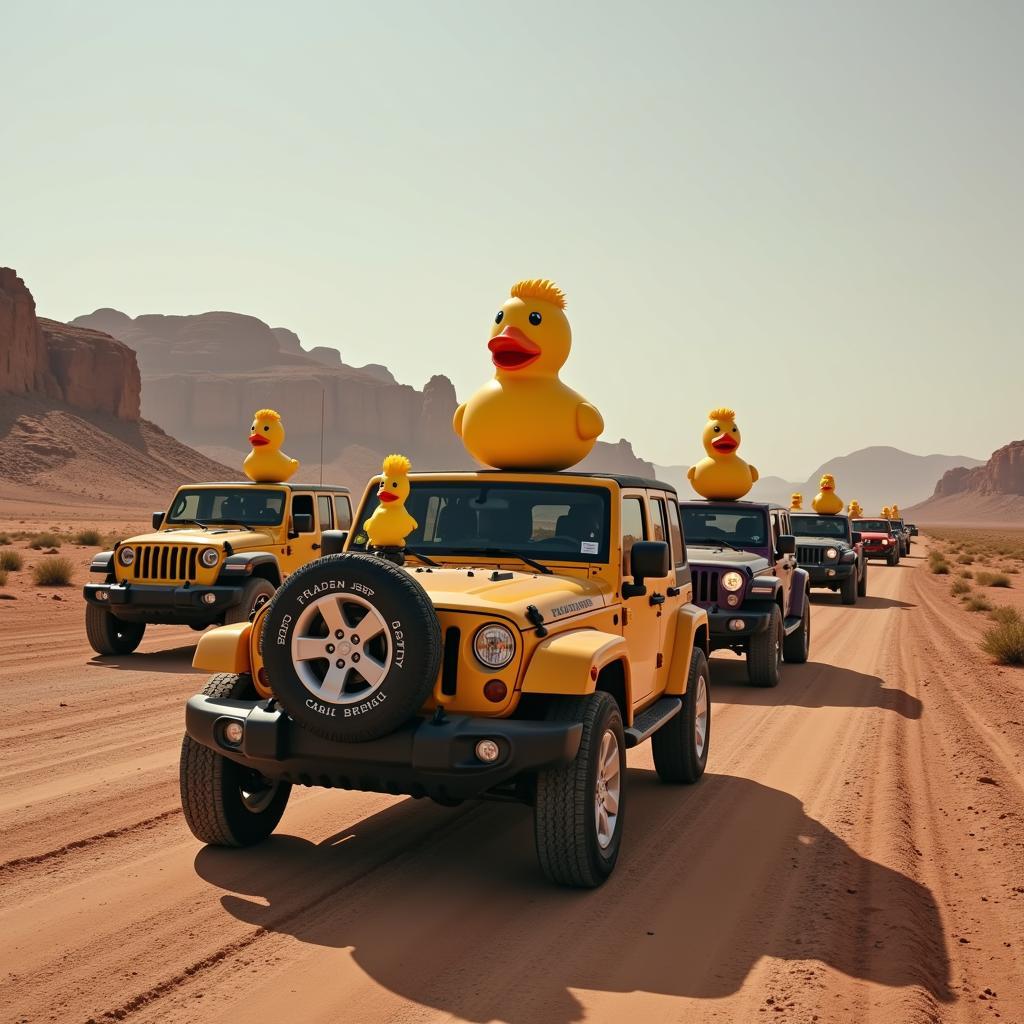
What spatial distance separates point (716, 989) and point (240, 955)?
1866mm

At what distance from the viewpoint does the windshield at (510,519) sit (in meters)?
6.23

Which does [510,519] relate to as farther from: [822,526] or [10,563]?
[10,563]

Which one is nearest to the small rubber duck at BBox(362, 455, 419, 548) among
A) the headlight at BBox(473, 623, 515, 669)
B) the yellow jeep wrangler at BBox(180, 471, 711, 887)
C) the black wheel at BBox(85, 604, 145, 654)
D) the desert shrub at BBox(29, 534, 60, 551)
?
the yellow jeep wrangler at BBox(180, 471, 711, 887)

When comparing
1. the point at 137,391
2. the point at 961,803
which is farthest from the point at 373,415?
the point at 961,803

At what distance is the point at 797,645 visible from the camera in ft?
44.2

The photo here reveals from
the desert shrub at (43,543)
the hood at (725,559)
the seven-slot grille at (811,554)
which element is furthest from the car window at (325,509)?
the desert shrub at (43,543)

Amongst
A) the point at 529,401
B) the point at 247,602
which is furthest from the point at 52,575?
the point at 529,401

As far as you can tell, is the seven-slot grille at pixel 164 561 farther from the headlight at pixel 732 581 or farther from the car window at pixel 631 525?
the car window at pixel 631 525

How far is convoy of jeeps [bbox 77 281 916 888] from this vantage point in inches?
187

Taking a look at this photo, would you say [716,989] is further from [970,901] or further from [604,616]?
[604,616]

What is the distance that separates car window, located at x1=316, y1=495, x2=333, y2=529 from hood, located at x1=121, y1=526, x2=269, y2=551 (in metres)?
1.13

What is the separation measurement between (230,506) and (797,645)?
23.8ft

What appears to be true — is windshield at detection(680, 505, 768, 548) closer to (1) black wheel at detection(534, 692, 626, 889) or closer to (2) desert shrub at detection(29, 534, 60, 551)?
(1) black wheel at detection(534, 692, 626, 889)

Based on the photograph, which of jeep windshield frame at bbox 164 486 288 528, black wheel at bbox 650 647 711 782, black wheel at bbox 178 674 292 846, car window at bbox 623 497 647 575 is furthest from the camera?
jeep windshield frame at bbox 164 486 288 528
